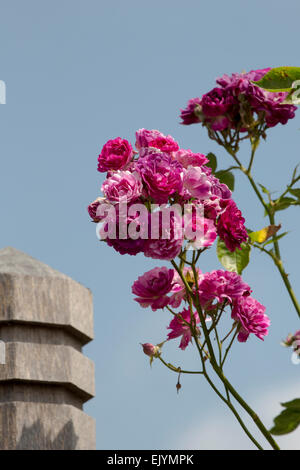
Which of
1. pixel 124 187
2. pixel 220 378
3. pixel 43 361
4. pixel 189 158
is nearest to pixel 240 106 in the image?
pixel 189 158

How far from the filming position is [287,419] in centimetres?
138

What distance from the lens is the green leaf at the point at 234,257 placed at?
170cm

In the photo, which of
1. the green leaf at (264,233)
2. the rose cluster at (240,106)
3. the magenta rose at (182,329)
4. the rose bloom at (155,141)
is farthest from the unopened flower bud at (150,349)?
the rose cluster at (240,106)

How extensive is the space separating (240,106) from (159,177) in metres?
0.47

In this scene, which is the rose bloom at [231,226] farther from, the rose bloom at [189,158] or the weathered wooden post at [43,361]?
the weathered wooden post at [43,361]

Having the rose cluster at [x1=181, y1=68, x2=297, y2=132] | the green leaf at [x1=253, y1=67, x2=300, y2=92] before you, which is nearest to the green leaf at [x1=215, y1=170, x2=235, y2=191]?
the rose cluster at [x1=181, y1=68, x2=297, y2=132]

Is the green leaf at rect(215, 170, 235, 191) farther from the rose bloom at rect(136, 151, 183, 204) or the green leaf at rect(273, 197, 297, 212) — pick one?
the rose bloom at rect(136, 151, 183, 204)

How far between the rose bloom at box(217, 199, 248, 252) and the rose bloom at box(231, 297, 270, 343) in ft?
0.56

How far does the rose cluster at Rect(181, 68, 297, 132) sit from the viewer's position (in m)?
1.75

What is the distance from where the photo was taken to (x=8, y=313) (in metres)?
2.34

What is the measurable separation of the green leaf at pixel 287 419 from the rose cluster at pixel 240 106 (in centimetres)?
82

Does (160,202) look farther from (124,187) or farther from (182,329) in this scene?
(182,329)
